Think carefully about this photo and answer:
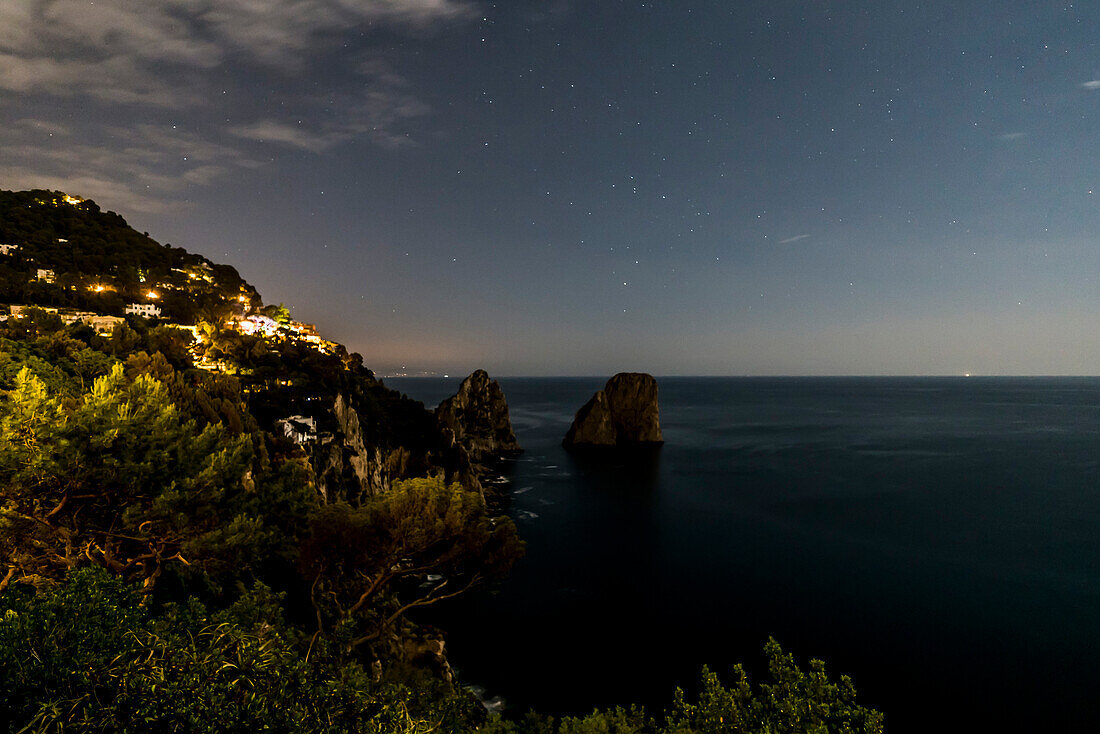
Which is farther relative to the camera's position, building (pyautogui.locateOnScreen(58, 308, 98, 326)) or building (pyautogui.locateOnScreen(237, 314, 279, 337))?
building (pyautogui.locateOnScreen(237, 314, 279, 337))

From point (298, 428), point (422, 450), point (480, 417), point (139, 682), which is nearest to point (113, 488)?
point (139, 682)

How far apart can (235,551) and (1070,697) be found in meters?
41.3

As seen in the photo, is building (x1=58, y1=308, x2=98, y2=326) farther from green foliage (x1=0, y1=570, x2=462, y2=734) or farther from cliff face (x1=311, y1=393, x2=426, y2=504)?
green foliage (x1=0, y1=570, x2=462, y2=734)

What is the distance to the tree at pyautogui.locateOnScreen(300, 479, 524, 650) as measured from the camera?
1730 cm

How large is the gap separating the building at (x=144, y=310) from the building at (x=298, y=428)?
55829 mm

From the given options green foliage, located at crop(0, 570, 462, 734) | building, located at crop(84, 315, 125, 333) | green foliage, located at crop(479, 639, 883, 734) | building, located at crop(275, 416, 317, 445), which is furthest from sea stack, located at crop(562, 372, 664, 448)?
green foliage, located at crop(0, 570, 462, 734)

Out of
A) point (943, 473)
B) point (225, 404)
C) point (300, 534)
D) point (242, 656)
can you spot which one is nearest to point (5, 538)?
point (300, 534)

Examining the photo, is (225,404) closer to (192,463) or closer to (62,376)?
(62,376)

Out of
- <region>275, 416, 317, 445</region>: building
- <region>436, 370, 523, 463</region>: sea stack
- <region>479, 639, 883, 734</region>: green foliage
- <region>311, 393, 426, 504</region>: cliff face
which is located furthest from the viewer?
<region>436, 370, 523, 463</region>: sea stack

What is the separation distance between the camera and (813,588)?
3950cm

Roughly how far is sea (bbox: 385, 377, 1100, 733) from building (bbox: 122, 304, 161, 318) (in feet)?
211

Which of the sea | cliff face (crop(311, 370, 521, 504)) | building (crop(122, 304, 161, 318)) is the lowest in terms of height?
the sea

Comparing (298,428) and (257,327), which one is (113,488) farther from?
(257,327)

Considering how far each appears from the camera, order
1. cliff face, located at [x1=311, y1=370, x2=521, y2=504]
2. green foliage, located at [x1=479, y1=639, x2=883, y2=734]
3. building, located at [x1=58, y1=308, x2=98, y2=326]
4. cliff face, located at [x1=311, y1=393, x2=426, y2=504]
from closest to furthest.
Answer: green foliage, located at [x1=479, y1=639, x2=883, y2=734], cliff face, located at [x1=311, y1=393, x2=426, y2=504], cliff face, located at [x1=311, y1=370, x2=521, y2=504], building, located at [x1=58, y1=308, x2=98, y2=326]
